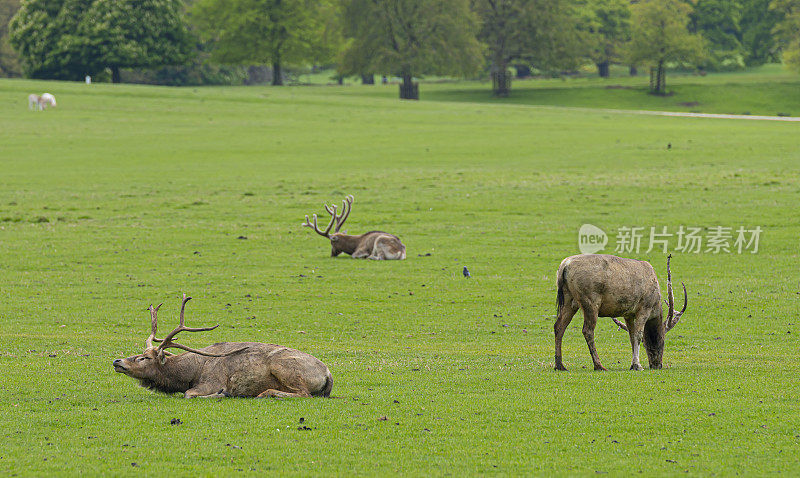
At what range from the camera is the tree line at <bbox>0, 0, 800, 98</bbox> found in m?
99.0

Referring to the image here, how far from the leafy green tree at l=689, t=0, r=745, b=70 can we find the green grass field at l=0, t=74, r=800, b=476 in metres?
80.9

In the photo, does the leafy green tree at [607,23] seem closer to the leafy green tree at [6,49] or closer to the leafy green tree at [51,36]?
the leafy green tree at [51,36]

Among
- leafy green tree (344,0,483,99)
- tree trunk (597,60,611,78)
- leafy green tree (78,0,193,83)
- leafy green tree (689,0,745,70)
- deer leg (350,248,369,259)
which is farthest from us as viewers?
tree trunk (597,60,611,78)

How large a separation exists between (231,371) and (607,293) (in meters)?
4.50

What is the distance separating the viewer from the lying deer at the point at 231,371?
11.5m

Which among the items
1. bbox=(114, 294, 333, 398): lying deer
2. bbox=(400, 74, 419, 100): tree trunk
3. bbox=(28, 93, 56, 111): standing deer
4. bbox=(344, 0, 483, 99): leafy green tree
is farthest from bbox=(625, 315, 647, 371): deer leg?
bbox=(400, 74, 419, 100): tree trunk

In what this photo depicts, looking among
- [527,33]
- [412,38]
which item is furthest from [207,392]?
[527,33]

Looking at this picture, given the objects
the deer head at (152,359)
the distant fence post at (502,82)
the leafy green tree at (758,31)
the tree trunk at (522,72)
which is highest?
the deer head at (152,359)

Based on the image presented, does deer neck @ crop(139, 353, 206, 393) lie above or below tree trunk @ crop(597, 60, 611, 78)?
above

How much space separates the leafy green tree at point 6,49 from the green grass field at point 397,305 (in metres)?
72.0

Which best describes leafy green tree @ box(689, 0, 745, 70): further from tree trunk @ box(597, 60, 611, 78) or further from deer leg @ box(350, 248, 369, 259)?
deer leg @ box(350, 248, 369, 259)

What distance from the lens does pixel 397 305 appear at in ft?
65.0

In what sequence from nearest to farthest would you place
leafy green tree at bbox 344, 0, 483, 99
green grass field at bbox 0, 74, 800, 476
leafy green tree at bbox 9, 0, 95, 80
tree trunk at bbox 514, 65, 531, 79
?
green grass field at bbox 0, 74, 800, 476, leafy green tree at bbox 344, 0, 483, 99, leafy green tree at bbox 9, 0, 95, 80, tree trunk at bbox 514, 65, 531, 79

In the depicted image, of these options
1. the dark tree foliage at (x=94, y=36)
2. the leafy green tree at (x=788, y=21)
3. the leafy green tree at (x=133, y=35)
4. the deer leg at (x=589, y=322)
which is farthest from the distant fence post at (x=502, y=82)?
the deer leg at (x=589, y=322)
